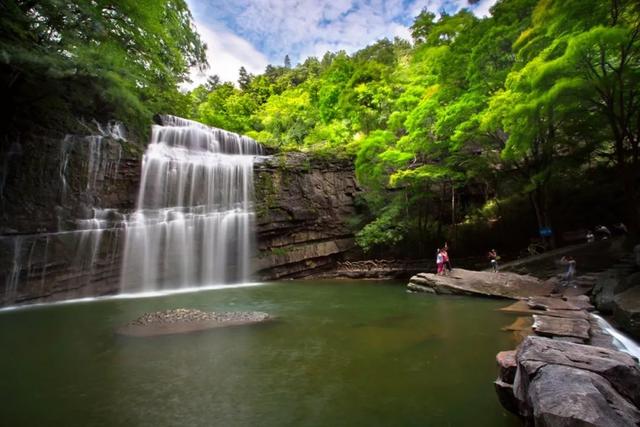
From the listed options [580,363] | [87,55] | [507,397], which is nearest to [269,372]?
[507,397]

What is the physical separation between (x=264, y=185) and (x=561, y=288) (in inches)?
648

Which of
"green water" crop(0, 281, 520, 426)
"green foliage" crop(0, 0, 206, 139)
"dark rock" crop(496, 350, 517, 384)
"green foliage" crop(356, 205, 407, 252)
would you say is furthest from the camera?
"green foliage" crop(356, 205, 407, 252)

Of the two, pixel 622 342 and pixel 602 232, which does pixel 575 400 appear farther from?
pixel 602 232

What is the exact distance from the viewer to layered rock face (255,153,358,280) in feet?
71.3

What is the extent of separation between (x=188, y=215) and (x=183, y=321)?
455 inches

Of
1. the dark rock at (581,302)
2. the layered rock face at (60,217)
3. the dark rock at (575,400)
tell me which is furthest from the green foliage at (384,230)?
the dark rock at (575,400)

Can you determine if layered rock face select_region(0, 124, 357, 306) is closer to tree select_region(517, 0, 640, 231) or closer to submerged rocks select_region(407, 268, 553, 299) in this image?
submerged rocks select_region(407, 268, 553, 299)

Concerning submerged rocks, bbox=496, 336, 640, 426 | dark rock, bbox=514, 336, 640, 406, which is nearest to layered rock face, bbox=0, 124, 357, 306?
submerged rocks, bbox=496, 336, 640, 426

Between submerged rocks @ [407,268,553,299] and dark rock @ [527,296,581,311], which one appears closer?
dark rock @ [527,296,581,311]

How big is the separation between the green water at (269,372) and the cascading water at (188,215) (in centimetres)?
758

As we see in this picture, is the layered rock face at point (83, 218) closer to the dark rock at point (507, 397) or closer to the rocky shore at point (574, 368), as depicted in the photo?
the rocky shore at point (574, 368)

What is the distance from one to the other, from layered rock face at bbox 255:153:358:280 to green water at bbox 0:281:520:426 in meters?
11.5

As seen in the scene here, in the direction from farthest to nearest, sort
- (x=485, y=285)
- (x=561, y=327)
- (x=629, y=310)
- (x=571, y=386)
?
(x=485, y=285), (x=629, y=310), (x=561, y=327), (x=571, y=386)

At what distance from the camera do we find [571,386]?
3.35 m
